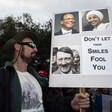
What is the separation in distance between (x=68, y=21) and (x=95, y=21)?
0.97 feet

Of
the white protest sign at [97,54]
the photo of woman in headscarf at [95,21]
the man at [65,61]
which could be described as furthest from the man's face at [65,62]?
Result: the photo of woman in headscarf at [95,21]

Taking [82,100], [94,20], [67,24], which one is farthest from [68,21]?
[82,100]

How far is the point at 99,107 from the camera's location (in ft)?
14.8

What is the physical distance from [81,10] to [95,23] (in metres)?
0.23

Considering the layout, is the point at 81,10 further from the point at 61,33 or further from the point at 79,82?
the point at 79,82

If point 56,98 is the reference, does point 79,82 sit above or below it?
above

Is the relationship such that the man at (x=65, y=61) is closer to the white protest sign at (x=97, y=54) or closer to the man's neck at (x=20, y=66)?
the white protest sign at (x=97, y=54)

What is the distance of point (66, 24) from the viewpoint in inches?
73.9

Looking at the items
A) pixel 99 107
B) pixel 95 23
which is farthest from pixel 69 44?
pixel 99 107

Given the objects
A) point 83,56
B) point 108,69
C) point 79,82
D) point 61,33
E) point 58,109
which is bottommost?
point 58,109

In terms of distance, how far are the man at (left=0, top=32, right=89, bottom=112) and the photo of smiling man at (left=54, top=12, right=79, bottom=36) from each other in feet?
1.28

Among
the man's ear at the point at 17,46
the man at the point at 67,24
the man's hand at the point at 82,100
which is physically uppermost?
the man at the point at 67,24

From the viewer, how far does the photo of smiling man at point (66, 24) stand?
6.08 ft

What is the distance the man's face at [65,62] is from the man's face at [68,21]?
31 centimetres
